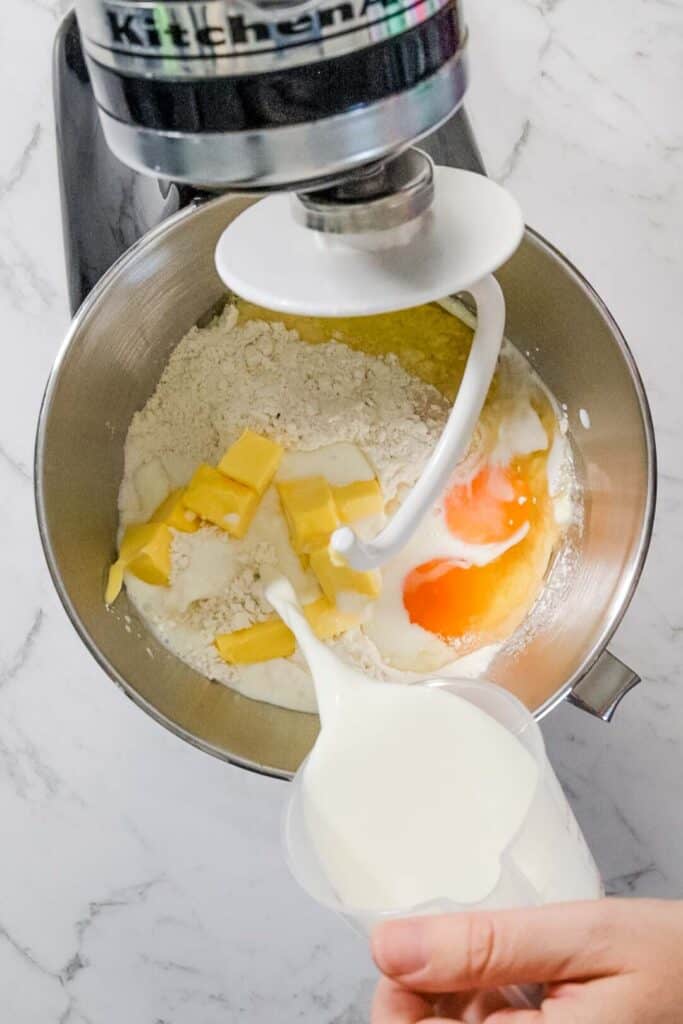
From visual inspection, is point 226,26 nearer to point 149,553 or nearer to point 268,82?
point 268,82

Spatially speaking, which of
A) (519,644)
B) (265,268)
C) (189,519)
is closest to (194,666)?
(189,519)

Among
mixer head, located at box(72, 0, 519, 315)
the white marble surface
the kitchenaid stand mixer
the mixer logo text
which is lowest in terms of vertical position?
the white marble surface

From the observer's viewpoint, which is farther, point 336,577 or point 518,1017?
point 336,577

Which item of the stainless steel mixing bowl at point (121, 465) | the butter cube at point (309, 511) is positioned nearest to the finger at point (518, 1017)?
the stainless steel mixing bowl at point (121, 465)

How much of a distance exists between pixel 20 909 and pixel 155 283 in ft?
1.79

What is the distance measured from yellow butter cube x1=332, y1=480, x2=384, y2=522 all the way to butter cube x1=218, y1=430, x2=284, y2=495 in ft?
0.18

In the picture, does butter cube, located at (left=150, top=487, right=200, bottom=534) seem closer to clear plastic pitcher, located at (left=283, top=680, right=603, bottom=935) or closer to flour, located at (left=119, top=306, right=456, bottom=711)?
flour, located at (left=119, top=306, right=456, bottom=711)

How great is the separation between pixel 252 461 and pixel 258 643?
13cm

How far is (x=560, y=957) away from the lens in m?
0.45

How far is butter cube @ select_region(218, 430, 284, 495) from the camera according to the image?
0.72 metres

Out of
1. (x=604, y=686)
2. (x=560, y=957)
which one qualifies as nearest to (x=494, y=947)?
(x=560, y=957)

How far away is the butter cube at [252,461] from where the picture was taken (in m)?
0.72

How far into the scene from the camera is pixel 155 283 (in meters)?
0.70

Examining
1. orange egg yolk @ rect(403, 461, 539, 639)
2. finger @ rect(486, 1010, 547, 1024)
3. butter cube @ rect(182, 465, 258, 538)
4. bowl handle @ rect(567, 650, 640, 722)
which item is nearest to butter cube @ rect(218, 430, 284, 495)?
butter cube @ rect(182, 465, 258, 538)
